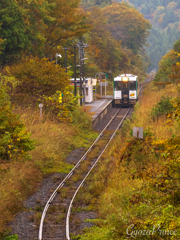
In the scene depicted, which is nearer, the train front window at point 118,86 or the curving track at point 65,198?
the curving track at point 65,198

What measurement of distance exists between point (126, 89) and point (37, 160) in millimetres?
21233

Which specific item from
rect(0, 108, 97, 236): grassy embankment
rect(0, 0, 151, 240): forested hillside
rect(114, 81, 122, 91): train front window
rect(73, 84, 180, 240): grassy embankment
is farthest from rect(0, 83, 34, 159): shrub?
rect(114, 81, 122, 91): train front window

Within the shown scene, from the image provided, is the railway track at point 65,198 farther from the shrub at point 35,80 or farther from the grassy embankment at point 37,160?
the shrub at point 35,80

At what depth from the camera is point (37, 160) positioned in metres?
14.2

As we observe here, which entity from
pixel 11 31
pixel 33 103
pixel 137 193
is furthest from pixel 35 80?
pixel 137 193

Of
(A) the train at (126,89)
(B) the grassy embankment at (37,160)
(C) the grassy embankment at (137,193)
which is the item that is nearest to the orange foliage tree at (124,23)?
(A) the train at (126,89)

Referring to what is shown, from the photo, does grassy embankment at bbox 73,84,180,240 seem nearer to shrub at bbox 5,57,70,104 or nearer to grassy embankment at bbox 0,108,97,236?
grassy embankment at bbox 0,108,97,236

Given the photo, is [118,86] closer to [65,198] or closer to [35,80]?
[35,80]

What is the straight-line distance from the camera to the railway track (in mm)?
8815

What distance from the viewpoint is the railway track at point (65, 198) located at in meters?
8.81

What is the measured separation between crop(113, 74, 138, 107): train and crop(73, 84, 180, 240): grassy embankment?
56.0ft

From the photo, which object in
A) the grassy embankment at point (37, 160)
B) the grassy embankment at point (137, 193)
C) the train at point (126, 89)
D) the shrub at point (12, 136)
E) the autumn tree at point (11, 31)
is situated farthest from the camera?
the train at point (126, 89)

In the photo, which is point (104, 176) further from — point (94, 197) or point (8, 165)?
point (8, 165)

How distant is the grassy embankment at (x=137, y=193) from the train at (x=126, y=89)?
1706 cm
